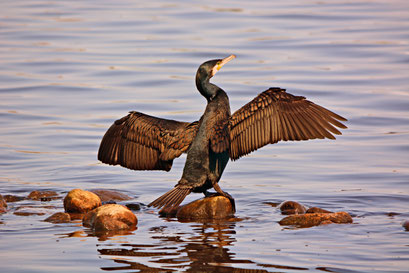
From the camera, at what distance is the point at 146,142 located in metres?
8.80

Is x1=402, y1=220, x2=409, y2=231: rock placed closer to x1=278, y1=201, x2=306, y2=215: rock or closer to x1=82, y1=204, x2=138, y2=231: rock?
x1=278, y1=201, x2=306, y2=215: rock

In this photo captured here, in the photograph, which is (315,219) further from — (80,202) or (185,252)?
(80,202)

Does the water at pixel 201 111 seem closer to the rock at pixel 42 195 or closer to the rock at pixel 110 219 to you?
the rock at pixel 110 219

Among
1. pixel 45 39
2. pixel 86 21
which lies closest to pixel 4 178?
pixel 45 39

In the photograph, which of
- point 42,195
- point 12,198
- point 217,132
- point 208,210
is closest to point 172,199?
point 208,210

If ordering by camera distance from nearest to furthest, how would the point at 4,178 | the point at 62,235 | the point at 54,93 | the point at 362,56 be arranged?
the point at 62,235
the point at 4,178
the point at 54,93
the point at 362,56

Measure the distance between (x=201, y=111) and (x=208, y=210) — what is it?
5134mm

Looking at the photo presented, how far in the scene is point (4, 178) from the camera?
32.0 feet

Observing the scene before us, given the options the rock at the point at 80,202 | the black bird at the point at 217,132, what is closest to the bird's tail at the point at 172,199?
the black bird at the point at 217,132

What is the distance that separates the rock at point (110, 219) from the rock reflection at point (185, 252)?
0.84 feet

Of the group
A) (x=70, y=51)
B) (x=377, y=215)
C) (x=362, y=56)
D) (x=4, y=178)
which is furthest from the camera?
(x=70, y=51)

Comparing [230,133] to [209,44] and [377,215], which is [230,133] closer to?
[377,215]

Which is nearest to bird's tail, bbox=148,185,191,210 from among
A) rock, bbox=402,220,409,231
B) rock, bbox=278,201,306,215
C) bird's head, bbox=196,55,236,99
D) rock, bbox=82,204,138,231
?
rock, bbox=82,204,138,231

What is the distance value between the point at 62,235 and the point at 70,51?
11.7 metres
